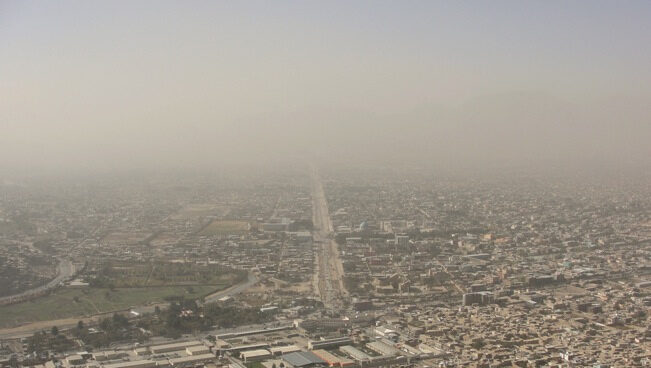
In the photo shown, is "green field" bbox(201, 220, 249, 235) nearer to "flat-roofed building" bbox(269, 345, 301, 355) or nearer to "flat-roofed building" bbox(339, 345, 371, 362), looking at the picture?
"flat-roofed building" bbox(269, 345, 301, 355)

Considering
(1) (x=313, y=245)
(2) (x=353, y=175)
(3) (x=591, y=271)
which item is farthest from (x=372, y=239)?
(2) (x=353, y=175)

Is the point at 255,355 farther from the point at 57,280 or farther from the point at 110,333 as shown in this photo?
the point at 57,280

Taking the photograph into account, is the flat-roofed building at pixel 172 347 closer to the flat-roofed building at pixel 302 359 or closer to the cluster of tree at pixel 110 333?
the cluster of tree at pixel 110 333

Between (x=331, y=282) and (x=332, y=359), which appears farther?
(x=331, y=282)

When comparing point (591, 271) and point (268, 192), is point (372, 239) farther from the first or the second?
point (268, 192)

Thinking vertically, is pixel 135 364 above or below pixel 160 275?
below

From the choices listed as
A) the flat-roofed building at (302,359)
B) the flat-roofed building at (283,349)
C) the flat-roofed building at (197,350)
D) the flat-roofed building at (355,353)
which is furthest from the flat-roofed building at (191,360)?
the flat-roofed building at (355,353)

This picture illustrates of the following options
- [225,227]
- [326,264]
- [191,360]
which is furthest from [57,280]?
[225,227]
